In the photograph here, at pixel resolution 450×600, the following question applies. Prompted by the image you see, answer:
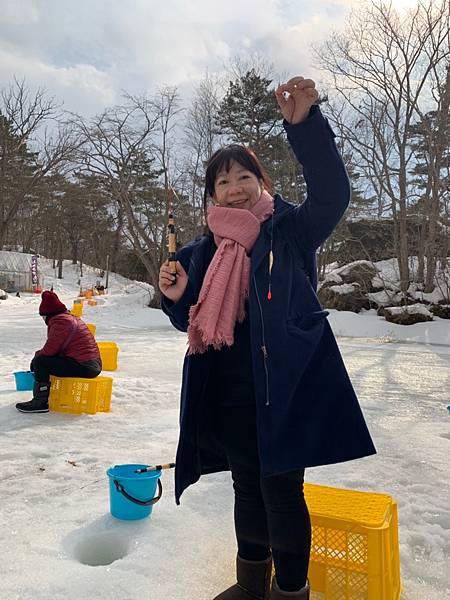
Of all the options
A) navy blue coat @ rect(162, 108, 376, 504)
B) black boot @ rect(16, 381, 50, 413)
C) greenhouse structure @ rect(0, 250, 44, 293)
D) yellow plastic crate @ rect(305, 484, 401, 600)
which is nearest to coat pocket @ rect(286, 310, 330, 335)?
navy blue coat @ rect(162, 108, 376, 504)

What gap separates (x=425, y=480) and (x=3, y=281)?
89.7 feet

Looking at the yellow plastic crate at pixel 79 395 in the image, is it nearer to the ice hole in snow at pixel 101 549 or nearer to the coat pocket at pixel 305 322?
the ice hole in snow at pixel 101 549

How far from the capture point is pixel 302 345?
1.55 metres

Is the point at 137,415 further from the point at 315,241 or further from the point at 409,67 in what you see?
the point at 409,67

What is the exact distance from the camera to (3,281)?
26.9 meters

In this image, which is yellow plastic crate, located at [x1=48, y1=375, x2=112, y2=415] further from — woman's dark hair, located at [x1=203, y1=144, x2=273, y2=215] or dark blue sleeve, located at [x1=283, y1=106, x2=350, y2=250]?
dark blue sleeve, located at [x1=283, y1=106, x2=350, y2=250]

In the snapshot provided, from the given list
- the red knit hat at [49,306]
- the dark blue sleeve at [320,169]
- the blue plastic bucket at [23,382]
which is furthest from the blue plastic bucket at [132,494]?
the blue plastic bucket at [23,382]

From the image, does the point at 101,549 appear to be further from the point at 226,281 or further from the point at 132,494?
the point at 226,281

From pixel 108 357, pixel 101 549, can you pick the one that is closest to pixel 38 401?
pixel 108 357

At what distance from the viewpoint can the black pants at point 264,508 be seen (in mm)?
1563

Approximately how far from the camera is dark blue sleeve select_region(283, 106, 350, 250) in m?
1.52

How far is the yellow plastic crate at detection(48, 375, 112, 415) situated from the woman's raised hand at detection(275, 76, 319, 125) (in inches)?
141

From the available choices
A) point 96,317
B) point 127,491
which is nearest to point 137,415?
point 127,491

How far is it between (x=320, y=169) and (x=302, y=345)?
55 centimetres
